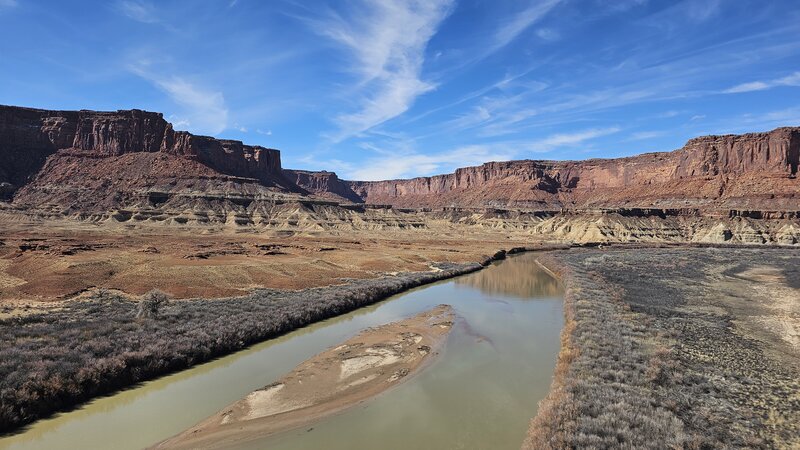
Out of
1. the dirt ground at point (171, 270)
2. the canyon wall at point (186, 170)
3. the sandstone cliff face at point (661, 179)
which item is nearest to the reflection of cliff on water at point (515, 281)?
the dirt ground at point (171, 270)

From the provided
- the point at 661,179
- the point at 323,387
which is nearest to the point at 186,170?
the point at 323,387

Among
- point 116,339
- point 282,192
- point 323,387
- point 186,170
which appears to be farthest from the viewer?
point 282,192

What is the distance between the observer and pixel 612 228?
89750mm

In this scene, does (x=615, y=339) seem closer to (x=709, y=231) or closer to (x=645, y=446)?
(x=645, y=446)

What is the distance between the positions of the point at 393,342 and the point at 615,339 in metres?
9.04

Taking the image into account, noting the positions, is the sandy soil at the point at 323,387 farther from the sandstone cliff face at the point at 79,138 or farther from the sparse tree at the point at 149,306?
the sandstone cliff face at the point at 79,138

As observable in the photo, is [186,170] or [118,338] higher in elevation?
[186,170]

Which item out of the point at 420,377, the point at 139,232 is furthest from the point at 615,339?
the point at 139,232

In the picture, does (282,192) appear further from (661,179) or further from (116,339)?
(661,179)

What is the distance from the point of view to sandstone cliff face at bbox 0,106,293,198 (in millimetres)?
102125

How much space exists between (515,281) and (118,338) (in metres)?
32.2

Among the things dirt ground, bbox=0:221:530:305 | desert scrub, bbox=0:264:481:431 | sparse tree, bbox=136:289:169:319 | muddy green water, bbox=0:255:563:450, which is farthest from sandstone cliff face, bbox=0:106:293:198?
muddy green water, bbox=0:255:563:450

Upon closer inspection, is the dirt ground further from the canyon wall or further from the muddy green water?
the canyon wall

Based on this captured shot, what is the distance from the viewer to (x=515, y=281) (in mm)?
39875
